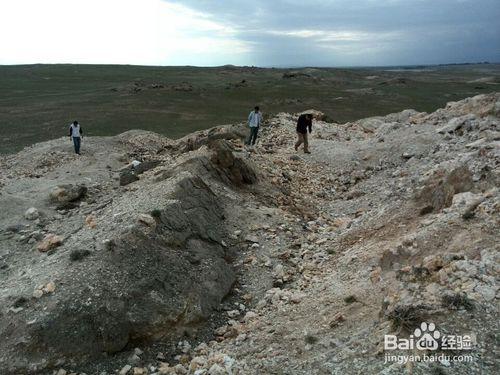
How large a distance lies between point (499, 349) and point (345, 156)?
14.2 meters

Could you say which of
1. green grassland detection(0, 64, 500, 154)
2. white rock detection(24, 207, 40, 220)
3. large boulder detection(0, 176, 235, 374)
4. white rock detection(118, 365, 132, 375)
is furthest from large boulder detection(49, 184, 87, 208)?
green grassland detection(0, 64, 500, 154)

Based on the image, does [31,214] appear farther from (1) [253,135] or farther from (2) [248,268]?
(1) [253,135]

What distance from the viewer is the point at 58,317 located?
325 inches

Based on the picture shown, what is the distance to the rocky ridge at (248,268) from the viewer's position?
7.06m

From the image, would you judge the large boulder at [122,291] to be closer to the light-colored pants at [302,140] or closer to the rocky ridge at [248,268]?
the rocky ridge at [248,268]

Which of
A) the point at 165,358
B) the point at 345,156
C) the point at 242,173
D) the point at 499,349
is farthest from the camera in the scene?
the point at 345,156

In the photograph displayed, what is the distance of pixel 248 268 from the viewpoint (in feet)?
36.3

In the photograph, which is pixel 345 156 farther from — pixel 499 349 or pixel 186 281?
pixel 499 349

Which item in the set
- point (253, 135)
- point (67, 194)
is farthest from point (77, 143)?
point (253, 135)

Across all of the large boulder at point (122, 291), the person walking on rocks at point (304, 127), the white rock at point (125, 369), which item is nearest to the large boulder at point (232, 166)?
the large boulder at point (122, 291)

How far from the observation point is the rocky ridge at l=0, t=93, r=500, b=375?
706cm

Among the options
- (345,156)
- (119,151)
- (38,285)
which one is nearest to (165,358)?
(38,285)

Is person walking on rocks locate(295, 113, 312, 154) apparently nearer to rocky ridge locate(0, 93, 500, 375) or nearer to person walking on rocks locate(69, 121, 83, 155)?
rocky ridge locate(0, 93, 500, 375)

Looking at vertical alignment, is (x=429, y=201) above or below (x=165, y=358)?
above
